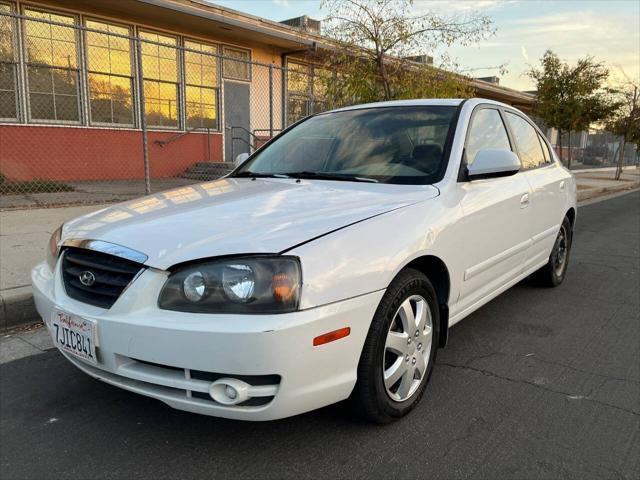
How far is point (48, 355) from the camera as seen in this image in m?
3.43

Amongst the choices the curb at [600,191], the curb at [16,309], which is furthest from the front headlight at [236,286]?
the curb at [600,191]

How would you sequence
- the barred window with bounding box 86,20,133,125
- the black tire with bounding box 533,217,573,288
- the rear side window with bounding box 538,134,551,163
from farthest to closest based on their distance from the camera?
the barred window with bounding box 86,20,133,125 < the black tire with bounding box 533,217,573,288 < the rear side window with bounding box 538,134,551,163

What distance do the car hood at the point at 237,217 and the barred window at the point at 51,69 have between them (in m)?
9.51

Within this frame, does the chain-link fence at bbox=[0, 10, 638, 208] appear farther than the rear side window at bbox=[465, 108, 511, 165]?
Yes

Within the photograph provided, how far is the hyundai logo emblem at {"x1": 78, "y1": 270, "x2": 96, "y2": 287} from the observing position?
2334 millimetres

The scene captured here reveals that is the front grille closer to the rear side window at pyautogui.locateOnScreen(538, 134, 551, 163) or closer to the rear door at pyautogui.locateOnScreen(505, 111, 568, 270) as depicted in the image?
the rear door at pyautogui.locateOnScreen(505, 111, 568, 270)

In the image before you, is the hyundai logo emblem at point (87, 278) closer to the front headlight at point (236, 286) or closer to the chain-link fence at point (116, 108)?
the front headlight at point (236, 286)

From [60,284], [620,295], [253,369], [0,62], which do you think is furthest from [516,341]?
[0,62]

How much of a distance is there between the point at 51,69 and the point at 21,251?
724 cm

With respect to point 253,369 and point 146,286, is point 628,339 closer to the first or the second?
point 253,369

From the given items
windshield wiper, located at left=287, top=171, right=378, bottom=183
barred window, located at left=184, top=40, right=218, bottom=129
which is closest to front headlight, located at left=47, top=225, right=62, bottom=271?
windshield wiper, located at left=287, top=171, right=378, bottom=183

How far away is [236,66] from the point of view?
14.7m

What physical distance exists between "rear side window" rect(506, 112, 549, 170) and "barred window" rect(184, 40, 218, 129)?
1070cm

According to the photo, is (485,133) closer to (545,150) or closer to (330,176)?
(330,176)
